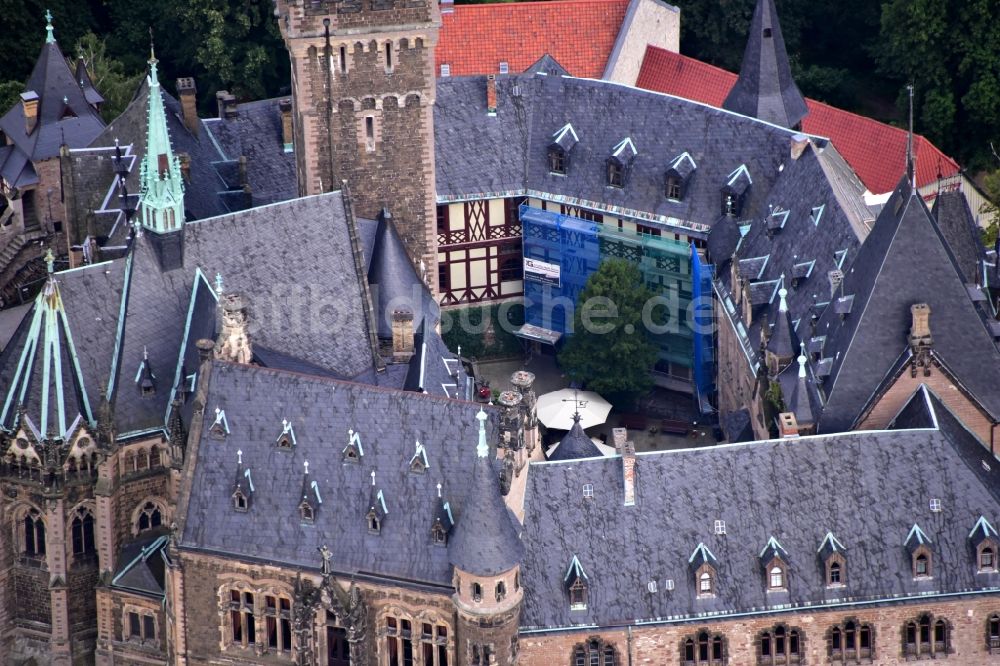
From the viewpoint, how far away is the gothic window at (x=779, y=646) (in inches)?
5123

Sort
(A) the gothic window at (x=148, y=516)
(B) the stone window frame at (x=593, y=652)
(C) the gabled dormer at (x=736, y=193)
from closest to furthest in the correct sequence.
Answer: (B) the stone window frame at (x=593, y=652), (A) the gothic window at (x=148, y=516), (C) the gabled dormer at (x=736, y=193)

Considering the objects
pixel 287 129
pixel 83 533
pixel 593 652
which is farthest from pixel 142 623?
pixel 287 129

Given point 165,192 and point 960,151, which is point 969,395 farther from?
point 960,151

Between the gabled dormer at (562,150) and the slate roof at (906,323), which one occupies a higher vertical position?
the gabled dormer at (562,150)

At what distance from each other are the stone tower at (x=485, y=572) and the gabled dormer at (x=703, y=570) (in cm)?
778

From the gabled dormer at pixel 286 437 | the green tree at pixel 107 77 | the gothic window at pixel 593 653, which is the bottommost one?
the gothic window at pixel 593 653

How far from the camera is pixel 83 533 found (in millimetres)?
137875

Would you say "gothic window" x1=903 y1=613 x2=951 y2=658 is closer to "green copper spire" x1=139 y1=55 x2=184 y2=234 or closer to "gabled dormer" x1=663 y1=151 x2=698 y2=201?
"green copper spire" x1=139 y1=55 x2=184 y2=234

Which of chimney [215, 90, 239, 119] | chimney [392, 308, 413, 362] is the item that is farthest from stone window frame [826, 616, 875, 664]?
chimney [215, 90, 239, 119]

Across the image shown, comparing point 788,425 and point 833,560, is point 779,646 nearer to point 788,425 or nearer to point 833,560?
point 833,560

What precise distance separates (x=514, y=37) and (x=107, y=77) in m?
25.7

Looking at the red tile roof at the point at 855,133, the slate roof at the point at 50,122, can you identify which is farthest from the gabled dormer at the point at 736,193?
the slate roof at the point at 50,122

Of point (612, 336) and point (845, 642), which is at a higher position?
point (612, 336)

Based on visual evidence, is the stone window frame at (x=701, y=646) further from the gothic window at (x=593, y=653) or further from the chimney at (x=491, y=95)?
the chimney at (x=491, y=95)
